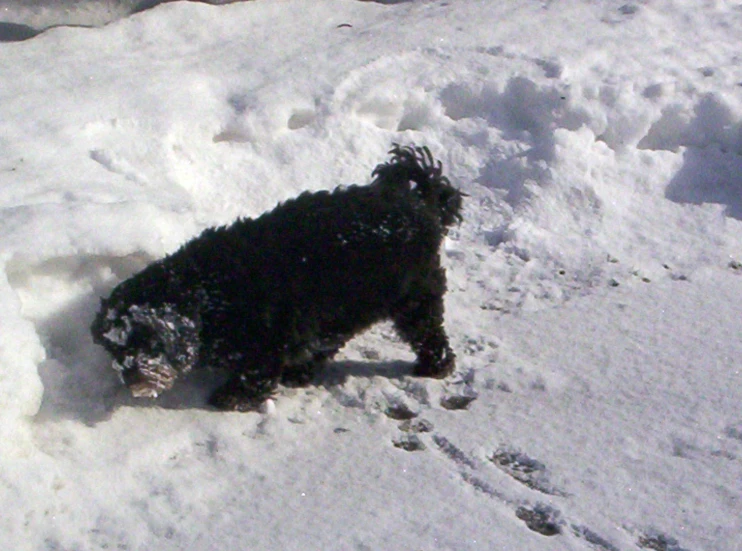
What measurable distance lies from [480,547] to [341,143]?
3267mm

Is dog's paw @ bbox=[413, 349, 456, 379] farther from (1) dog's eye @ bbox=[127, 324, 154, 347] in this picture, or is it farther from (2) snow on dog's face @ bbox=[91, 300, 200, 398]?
(1) dog's eye @ bbox=[127, 324, 154, 347]

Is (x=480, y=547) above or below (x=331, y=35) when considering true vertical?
below

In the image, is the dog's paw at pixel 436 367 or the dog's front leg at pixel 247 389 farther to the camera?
the dog's paw at pixel 436 367

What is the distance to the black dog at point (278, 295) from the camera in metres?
4.01

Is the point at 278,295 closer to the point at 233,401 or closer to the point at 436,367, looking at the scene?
the point at 233,401

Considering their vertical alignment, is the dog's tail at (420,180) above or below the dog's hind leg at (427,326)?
above

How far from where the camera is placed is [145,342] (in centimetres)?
397

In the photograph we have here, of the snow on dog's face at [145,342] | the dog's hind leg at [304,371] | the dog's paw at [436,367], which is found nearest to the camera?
the snow on dog's face at [145,342]

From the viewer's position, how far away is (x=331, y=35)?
704cm

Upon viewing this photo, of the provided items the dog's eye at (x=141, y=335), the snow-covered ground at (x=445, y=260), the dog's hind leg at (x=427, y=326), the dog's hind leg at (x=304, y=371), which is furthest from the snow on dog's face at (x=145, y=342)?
the dog's hind leg at (x=427, y=326)

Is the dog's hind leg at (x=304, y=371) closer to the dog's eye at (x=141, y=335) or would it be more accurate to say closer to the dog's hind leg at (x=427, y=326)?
the dog's hind leg at (x=427, y=326)

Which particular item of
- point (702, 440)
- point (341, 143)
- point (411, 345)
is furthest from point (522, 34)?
point (702, 440)

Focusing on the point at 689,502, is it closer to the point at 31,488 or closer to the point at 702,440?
the point at 702,440

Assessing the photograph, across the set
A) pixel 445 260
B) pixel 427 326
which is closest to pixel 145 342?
pixel 427 326
